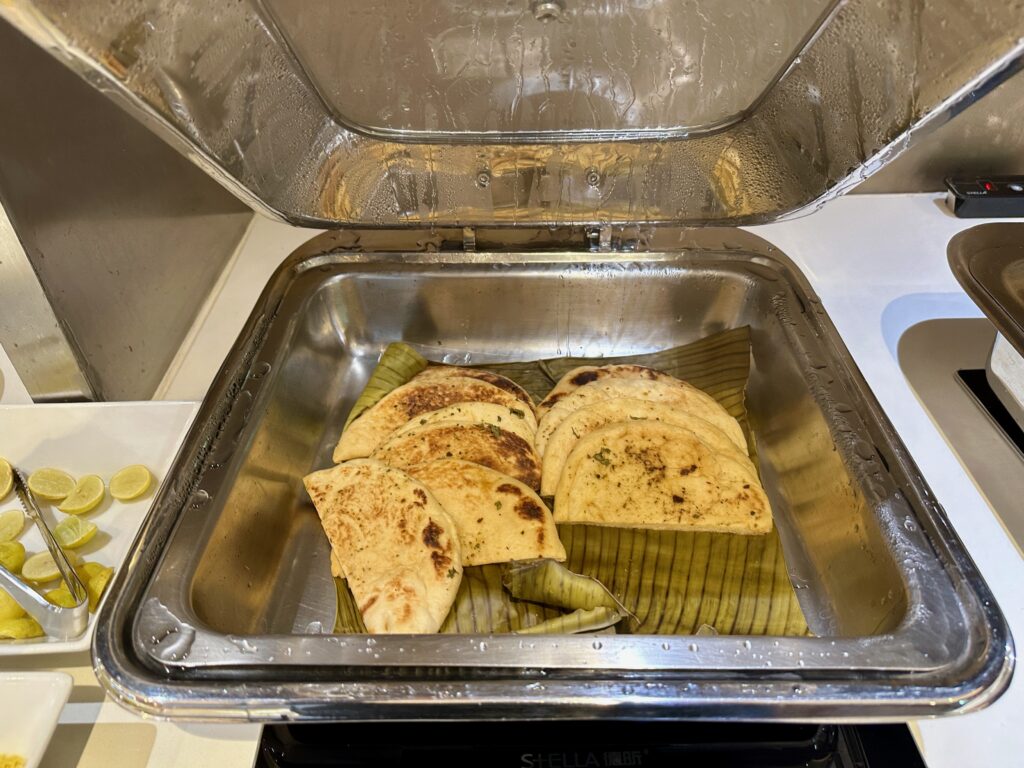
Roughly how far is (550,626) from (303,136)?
1.22 m

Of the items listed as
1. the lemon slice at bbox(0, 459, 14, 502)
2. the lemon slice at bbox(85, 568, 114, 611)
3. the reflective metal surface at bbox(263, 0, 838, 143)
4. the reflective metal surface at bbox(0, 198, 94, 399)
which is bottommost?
the lemon slice at bbox(85, 568, 114, 611)

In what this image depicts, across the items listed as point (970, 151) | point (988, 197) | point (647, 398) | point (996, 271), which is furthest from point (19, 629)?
point (970, 151)

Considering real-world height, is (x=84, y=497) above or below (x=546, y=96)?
below

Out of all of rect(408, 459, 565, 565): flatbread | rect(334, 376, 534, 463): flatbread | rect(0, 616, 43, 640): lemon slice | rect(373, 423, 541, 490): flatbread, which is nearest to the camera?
rect(0, 616, 43, 640): lemon slice

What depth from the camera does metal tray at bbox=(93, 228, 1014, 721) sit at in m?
0.98

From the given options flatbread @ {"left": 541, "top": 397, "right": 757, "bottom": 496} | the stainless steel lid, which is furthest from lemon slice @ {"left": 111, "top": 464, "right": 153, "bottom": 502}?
the stainless steel lid

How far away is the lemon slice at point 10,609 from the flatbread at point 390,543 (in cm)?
52

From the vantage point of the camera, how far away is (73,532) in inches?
50.4

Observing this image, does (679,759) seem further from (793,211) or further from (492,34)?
(492,34)

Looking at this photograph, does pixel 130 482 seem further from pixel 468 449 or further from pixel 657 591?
pixel 657 591

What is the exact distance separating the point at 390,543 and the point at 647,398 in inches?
28.5

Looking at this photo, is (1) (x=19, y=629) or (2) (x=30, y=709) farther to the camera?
(1) (x=19, y=629)

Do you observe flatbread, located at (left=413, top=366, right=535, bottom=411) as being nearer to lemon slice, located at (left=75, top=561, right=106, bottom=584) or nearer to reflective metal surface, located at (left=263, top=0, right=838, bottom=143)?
reflective metal surface, located at (left=263, top=0, right=838, bottom=143)

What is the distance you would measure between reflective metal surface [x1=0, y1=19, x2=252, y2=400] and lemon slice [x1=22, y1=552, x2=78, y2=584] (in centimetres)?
49
